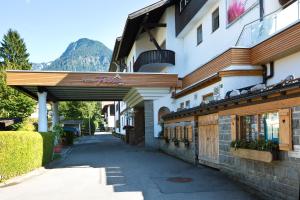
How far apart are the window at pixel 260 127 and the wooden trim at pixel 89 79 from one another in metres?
13.6

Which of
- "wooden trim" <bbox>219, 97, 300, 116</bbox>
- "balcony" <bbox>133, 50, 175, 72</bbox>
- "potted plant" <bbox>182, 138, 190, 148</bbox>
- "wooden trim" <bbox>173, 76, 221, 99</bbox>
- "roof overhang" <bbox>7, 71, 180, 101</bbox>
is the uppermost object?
"balcony" <bbox>133, 50, 175, 72</bbox>

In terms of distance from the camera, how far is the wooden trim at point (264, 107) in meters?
7.80

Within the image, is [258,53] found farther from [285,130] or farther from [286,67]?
[285,130]

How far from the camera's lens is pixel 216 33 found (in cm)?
1964

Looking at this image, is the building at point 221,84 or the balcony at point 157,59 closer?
the building at point 221,84

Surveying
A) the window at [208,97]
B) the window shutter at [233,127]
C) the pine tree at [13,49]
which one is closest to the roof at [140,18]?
the window at [208,97]

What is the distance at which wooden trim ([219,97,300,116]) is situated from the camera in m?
7.80

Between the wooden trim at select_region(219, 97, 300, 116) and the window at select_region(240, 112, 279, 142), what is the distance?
0.13m

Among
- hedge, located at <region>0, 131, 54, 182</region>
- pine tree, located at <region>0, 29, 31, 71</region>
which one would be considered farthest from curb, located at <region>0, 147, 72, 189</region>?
pine tree, located at <region>0, 29, 31, 71</region>

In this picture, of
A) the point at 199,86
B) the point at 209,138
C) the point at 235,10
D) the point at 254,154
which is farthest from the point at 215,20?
the point at 254,154

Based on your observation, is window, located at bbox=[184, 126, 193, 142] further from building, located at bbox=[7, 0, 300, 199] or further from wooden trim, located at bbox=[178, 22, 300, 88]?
wooden trim, located at bbox=[178, 22, 300, 88]

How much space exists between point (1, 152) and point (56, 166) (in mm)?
4913

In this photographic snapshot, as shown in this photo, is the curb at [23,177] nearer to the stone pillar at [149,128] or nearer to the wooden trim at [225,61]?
the wooden trim at [225,61]

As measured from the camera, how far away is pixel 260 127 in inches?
368
